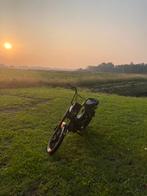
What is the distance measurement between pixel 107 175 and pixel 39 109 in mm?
10859

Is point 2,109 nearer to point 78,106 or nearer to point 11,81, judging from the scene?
point 78,106

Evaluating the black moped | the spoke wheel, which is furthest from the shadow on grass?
the black moped

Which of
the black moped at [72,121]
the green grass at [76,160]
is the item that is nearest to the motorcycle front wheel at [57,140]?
the black moped at [72,121]

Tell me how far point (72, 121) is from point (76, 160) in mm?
1828

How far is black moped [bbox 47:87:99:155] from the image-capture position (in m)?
9.94

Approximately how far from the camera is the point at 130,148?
1081 cm

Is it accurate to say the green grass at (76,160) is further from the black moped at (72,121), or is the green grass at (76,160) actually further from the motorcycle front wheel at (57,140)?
the black moped at (72,121)

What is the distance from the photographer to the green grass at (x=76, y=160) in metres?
7.71

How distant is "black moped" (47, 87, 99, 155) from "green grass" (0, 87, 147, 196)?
0.37m

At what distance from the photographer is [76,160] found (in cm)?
938

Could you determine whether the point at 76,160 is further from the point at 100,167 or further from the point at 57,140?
the point at 57,140

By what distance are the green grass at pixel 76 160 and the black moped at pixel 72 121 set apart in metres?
0.37

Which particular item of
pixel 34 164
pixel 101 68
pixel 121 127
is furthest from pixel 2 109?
pixel 101 68

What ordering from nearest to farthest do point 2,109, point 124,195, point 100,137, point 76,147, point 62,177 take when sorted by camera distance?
1. point 124,195
2. point 62,177
3. point 76,147
4. point 100,137
5. point 2,109
